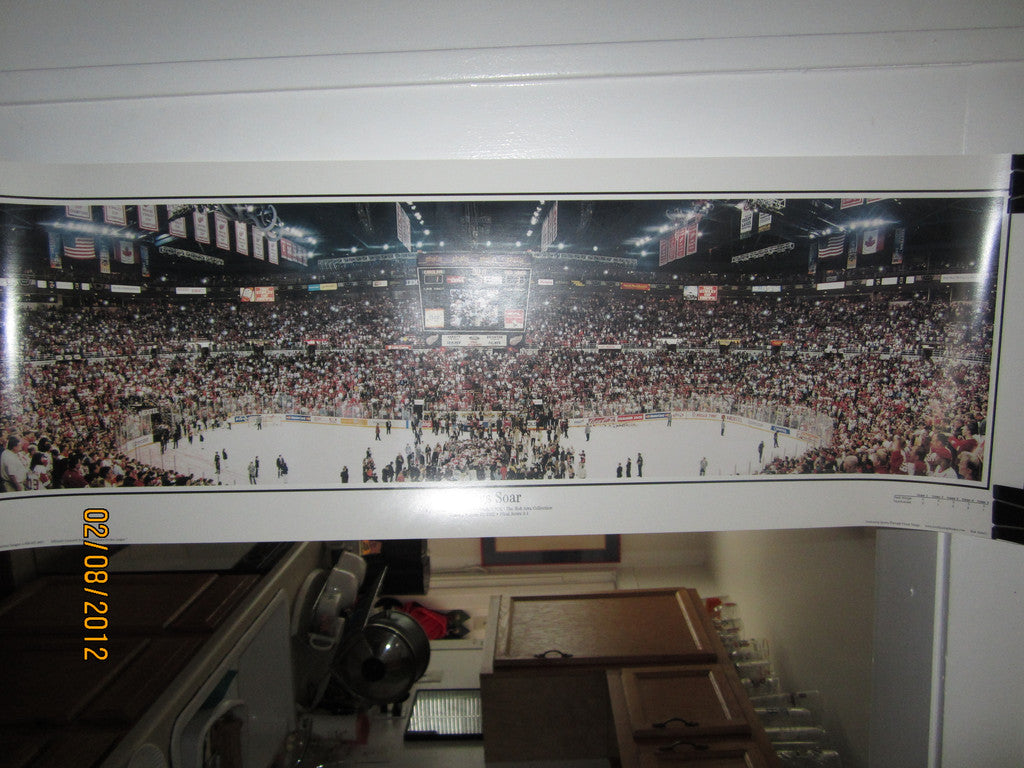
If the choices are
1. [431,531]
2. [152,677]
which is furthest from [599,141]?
[152,677]

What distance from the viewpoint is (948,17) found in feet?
1.99

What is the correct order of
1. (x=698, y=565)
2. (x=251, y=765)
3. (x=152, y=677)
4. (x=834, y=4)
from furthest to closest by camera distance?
1. (x=698, y=565)
2. (x=251, y=765)
3. (x=152, y=677)
4. (x=834, y=4)

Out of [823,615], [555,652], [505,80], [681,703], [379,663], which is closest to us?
[505,80]

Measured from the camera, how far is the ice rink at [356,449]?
2.28 feet

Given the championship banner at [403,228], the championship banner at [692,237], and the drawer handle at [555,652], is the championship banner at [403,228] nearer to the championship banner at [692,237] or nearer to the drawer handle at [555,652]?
the championship banner at [692,237]

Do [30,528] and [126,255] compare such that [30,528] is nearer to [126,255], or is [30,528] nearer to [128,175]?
[126,255]

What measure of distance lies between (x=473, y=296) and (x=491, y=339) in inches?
2.7

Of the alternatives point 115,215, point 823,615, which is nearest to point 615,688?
point 823,615

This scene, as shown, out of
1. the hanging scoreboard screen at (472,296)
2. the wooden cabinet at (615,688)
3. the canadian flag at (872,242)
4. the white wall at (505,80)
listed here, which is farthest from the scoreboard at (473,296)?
the wooden cabinet at (615,688)

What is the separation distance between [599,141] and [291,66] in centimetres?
42

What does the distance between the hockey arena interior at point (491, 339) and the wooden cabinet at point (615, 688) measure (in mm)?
705

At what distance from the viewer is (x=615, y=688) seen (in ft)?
3.76
